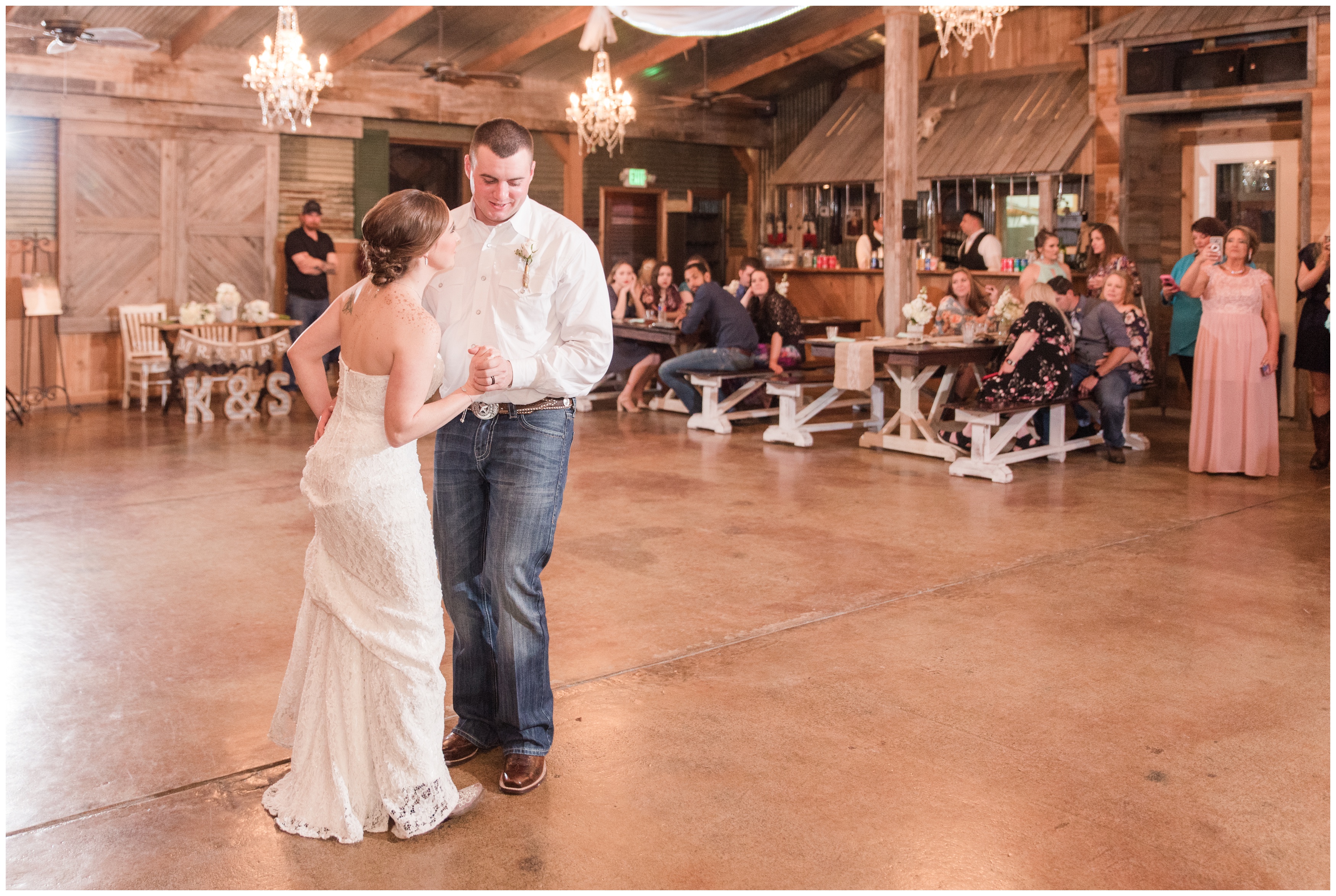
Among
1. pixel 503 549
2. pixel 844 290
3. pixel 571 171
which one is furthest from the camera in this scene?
pixel 571 171

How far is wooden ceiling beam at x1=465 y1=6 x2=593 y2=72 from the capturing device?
11.0 meters

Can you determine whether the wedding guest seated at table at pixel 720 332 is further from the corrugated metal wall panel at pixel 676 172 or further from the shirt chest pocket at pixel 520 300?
the shirt chest pocket at pixel 520 300

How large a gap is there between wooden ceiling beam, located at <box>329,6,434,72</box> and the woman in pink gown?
654cm

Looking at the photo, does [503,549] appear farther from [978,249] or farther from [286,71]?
[978,249]

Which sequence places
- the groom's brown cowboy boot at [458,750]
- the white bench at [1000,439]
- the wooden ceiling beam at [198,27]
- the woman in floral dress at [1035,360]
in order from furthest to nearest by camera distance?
1. the wooden ceiling beam at [198,27]
2. the woman in floral dress at [1035,360]
3. the white bench at [1000,439]
4. the groom's brown cowboy boot at [458,750]

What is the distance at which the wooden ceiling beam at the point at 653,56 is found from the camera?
40.4ft

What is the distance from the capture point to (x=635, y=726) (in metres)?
3.44

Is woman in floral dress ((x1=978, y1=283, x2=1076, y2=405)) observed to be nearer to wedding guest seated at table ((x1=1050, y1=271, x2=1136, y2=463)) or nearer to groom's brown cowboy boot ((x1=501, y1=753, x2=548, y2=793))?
wedding guest seated at table ((x1=1050, y1=271, x2=1136, y2=463))

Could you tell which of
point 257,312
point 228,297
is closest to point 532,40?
point 257,312

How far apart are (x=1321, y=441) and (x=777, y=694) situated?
5.43m

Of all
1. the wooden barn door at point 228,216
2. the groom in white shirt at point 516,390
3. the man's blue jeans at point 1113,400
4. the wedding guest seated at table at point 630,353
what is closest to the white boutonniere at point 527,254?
the groom in white shirt at point 516,390

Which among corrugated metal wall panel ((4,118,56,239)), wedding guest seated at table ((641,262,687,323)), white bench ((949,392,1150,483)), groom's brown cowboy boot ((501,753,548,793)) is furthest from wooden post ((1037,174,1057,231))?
groom's brown cowboy boot ((501,753,548,793))

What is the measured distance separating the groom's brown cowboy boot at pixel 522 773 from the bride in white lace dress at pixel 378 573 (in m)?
0.24

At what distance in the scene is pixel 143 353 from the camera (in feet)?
33.6
